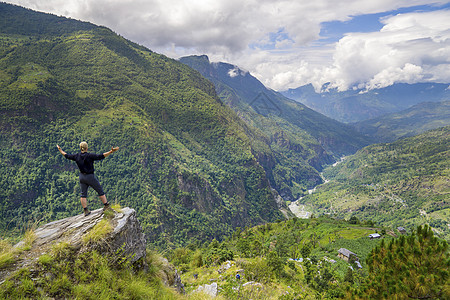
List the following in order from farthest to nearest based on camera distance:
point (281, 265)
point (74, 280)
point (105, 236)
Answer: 1. point (281, 265)
2. point (105, 236)
3. point (74, 280)

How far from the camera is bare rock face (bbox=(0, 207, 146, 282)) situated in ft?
24.4

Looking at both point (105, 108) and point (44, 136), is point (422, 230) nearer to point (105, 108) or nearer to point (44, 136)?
point (44, 136)

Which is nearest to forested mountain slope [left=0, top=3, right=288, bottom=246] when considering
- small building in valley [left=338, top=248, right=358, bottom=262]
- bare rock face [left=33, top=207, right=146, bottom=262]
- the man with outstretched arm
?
small building in valley [left=338, top=248, right=358, bottom=262]

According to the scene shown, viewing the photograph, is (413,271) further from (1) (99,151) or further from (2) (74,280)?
(1) (99,151)

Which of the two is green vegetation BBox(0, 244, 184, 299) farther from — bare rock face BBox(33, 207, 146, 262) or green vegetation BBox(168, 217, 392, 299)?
green vegetation BBox(168, 217, 392, 299)

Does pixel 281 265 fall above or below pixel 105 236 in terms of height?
below

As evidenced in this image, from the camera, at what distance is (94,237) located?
7.88m


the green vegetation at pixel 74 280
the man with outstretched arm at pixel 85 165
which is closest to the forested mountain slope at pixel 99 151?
the man with outstretched arm at pixel 85 165

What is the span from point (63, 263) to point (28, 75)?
178 meters

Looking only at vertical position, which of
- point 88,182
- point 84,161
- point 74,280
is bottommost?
point 74,280

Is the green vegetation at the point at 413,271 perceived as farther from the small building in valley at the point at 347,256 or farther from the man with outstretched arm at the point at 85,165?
the small building in valley at the point at 347,256

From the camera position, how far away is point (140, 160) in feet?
423

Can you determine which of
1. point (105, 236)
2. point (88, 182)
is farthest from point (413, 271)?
point (88, 182)

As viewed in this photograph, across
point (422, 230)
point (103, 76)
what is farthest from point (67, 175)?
point (422, 230)
